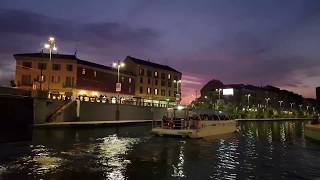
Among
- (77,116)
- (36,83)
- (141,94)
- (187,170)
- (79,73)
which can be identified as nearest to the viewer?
(187,170)

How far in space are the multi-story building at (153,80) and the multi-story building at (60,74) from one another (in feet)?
77.4

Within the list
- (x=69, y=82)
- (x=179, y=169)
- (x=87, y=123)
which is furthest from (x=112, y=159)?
(x=69, y=82)

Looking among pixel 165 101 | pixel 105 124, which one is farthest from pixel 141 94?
pixel 105 124

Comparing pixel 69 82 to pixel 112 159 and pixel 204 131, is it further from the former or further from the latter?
pixel 112 159

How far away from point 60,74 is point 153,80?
44033 millimetres

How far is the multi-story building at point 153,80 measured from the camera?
127312 millimetres

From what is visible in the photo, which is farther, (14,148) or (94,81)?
(94,81)

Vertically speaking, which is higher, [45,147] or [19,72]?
[19,72]

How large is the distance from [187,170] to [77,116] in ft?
166

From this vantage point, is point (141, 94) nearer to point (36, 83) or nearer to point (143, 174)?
point (36, 83)

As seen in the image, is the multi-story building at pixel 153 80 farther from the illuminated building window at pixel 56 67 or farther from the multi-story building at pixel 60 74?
the illuminated building window at pixel 56 67

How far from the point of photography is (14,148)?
34.6 metres

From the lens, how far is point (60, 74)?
314 feet

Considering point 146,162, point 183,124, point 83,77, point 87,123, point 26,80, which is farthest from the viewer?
point 83,77
